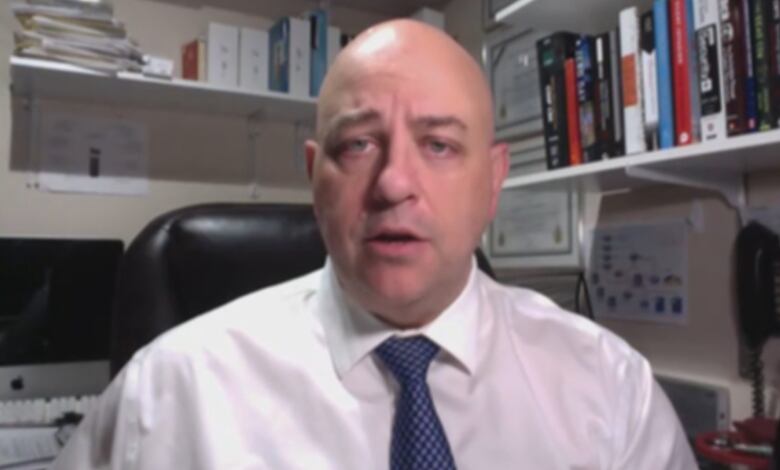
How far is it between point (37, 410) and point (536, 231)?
1.34 metres

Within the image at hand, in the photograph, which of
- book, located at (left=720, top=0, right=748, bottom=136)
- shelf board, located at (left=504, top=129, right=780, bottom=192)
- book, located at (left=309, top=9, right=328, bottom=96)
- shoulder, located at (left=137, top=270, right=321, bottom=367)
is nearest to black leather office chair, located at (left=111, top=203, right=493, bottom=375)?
shoulder, located at (left=137, top=270, right=321, bottom=367)

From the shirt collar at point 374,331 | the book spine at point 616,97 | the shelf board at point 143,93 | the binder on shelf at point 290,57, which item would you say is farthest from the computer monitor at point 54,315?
the book spine at point 616,97

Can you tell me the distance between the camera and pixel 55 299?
158cm

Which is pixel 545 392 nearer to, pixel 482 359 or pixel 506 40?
pixel 482 359

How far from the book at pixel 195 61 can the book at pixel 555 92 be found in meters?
1.04

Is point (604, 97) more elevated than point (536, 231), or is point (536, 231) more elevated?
point (604, 97)

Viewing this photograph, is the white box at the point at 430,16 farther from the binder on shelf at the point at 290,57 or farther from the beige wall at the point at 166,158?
the binder on shelf at the point at 290,57

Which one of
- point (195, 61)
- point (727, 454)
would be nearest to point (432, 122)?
point (727, 454)

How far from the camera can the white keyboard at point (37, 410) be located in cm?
141

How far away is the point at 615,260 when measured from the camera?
1496 mm

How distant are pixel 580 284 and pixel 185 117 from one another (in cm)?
129

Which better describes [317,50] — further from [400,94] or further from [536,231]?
[400,94]

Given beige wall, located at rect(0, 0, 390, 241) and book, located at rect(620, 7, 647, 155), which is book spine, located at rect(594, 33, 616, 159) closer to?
book, located at rect(620, 7, 647, 155)

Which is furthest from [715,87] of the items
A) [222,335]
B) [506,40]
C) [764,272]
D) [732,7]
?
[506,40]
